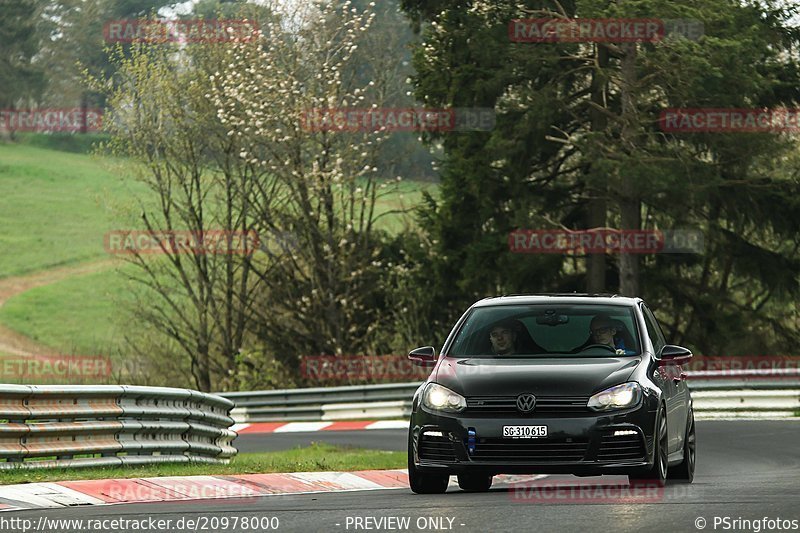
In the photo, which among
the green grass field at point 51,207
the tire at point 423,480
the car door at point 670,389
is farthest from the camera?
the green grass field at point 51,207

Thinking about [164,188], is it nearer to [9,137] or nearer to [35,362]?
[35,362]

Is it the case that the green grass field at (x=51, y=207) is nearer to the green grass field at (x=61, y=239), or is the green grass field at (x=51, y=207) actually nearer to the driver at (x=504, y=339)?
the green grass field at (x=61, y=239)

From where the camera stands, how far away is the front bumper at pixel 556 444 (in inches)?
460

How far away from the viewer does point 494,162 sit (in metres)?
36.1

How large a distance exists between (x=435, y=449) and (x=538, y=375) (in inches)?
39.2

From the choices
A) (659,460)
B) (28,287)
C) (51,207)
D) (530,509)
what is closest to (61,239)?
(51,207)

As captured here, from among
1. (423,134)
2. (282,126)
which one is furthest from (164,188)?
(423,134)

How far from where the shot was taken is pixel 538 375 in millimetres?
11953

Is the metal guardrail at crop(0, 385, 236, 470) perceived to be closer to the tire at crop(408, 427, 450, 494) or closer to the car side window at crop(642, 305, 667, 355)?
the tire at crop(408, 427, 450, 494)

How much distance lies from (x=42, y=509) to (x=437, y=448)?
3.04 meters

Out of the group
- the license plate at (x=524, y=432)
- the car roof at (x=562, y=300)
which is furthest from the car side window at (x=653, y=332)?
the license plate at (x=524, y=432)

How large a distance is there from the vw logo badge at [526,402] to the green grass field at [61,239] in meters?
45.2

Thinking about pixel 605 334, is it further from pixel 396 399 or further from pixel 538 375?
pixel 396 399

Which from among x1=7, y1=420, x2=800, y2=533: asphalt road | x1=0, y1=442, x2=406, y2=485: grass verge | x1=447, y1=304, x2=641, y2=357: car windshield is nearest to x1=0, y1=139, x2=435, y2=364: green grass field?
x1=0, y1=442, x2=406, y2=485: grass verge
